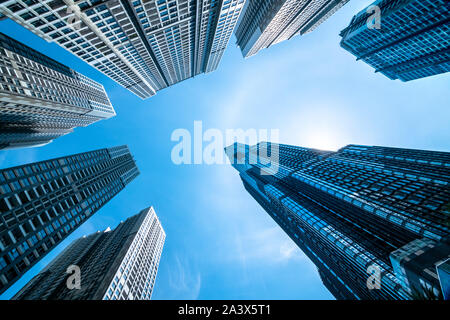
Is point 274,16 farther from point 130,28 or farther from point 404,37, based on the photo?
point 130,28

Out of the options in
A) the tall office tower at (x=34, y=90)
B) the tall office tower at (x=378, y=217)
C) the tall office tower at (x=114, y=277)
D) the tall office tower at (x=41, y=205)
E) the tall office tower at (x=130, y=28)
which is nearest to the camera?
the tall office tower at (x=378, y=217)

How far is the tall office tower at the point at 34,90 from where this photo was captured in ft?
208

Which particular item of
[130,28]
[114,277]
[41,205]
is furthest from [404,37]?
[41,205]

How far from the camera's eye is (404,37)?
86062 millimetres

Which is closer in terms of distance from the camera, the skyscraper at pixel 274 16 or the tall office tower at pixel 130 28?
the tall office tower at pixel 130 28

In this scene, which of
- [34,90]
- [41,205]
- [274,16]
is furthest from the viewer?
[274,16]

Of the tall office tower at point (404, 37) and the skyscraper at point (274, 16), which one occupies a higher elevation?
the skyscraper at point (274, 16)

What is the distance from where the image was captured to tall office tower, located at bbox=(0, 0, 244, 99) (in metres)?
43.5

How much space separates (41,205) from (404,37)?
153 m

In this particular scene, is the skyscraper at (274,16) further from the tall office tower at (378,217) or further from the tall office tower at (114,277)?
the tall office tower at (114,277)

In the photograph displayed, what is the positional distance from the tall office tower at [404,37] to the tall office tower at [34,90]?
144 meters

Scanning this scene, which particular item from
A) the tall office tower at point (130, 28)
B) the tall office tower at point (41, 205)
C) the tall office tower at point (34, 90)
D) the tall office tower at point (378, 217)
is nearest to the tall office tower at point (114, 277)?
the tall office tower at point (41, 205)

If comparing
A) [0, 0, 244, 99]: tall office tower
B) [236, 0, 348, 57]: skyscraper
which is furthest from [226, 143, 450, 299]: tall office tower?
[236, 0, 348, 57]: skyscraper

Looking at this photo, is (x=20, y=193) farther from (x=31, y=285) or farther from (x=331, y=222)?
(x=331, y=222)
